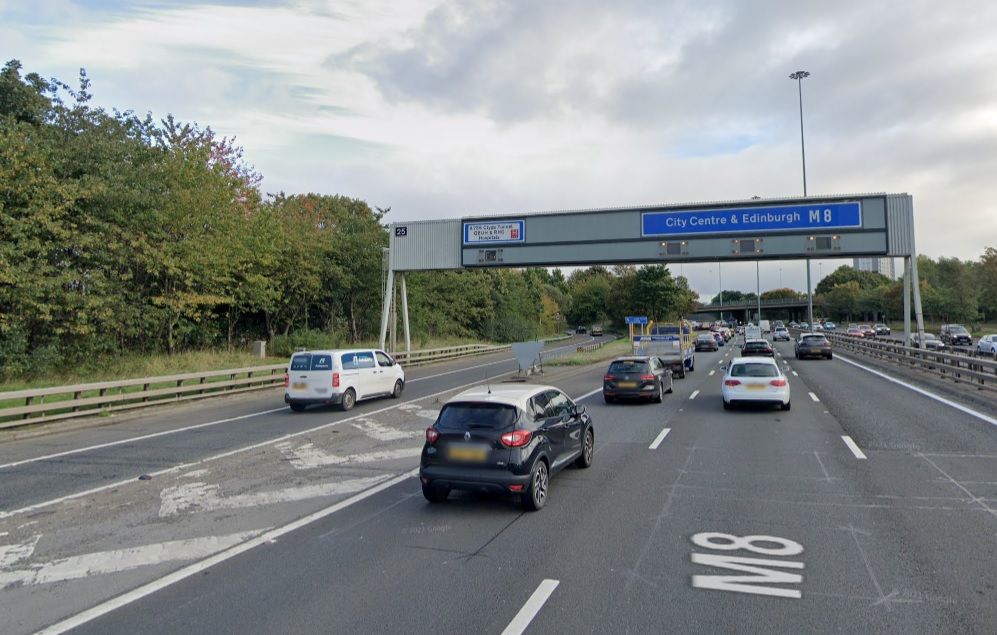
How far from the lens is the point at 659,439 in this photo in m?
13.0

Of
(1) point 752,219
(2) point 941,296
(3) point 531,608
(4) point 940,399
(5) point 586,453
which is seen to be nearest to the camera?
(3) point 531,608

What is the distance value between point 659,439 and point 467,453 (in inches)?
243

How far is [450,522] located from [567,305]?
114514 millimetres

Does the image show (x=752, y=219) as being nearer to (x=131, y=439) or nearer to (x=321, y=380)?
(x=321, y=380)

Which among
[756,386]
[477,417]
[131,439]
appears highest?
[477,417]

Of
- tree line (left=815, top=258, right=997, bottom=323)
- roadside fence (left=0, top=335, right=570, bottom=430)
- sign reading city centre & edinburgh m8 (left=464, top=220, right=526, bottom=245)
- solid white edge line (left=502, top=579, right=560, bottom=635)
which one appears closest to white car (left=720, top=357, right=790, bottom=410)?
solid white edge line (left=502, top=579, right=560, bottom=635)

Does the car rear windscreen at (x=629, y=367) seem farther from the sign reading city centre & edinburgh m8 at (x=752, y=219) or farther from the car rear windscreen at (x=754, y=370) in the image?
the sign reading city centre & edinburgh m8 at (x=752, y=219)

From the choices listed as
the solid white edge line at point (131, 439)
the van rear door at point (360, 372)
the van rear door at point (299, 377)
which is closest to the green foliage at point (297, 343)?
the van rear door at point (360, 372)

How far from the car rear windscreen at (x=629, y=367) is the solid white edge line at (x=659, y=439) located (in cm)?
509

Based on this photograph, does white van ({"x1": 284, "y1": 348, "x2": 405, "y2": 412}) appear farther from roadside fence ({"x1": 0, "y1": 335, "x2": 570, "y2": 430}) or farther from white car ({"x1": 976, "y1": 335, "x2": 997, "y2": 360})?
white car ({"x1": 976, "y1": 335, "x2": 997, "y2": 360})

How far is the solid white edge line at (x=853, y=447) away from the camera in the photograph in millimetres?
11047

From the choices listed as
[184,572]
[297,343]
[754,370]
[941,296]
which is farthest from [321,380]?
[941,296]

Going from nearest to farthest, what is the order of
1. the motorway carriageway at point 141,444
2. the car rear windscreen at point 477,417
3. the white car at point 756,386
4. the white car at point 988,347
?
1. the car rear windscreen at point 477,417
2. the motorway carriageway at point 141,444
3. the white car at point 756,386
4. the white car at point 988,347

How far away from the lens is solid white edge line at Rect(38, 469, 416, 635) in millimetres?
5016
